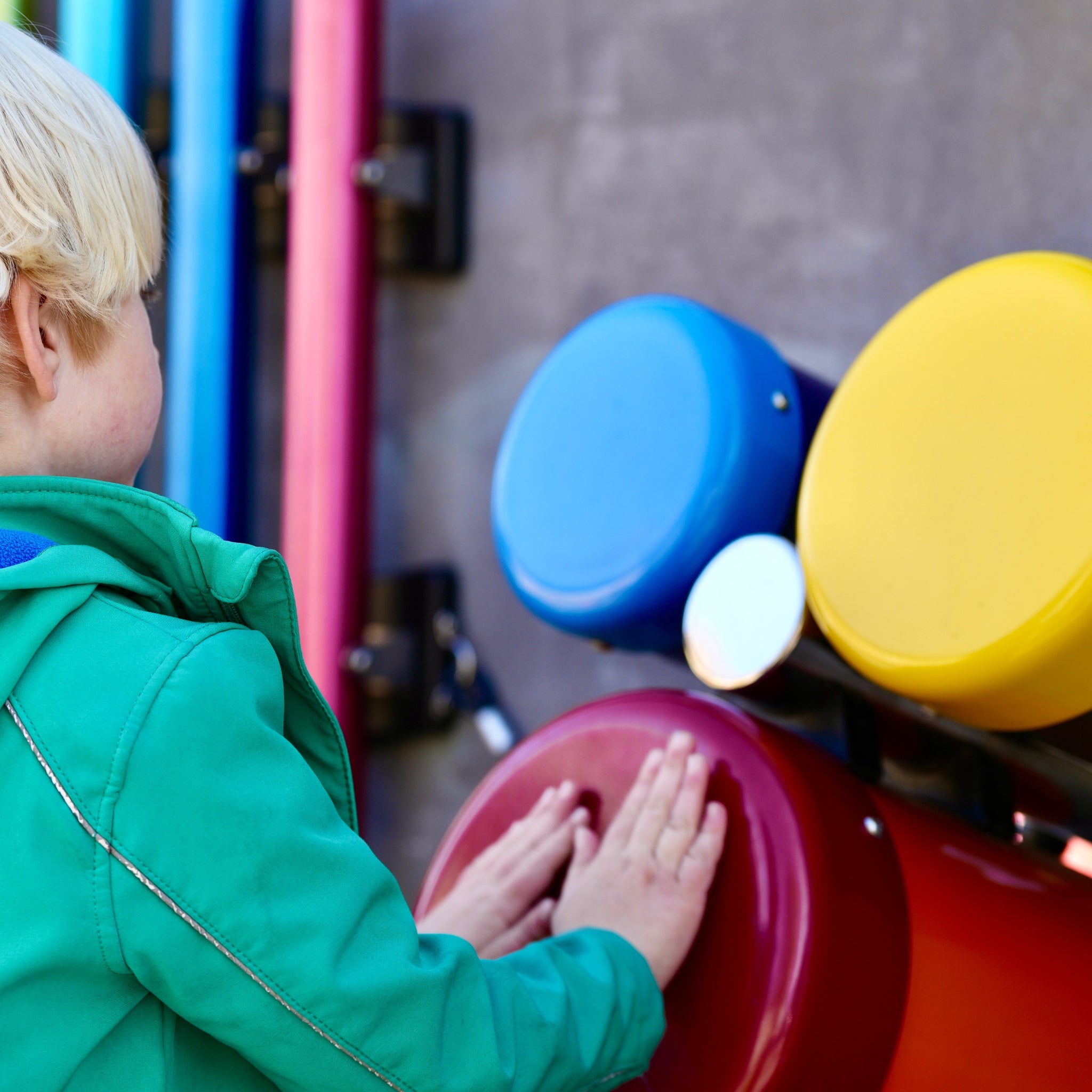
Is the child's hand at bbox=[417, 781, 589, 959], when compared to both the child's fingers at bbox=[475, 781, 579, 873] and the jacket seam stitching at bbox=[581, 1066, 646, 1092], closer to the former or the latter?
the child's fingers at bbox=[475, 781, 579, 873]

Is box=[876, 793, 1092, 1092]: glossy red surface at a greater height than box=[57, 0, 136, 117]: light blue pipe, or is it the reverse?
box=[57, 0, 136, 117]: light blue pipe

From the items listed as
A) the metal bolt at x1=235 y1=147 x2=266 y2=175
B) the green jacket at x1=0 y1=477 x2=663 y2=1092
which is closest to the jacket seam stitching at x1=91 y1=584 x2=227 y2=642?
the green jacket at x1=0 y1=477 x2=663 y2=1092

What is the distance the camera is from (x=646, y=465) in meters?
0.97

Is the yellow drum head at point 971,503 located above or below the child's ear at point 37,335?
below

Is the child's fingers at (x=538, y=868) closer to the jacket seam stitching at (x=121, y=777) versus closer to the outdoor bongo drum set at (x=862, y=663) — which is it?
the outdoor bongo drum set at (x=862, y=663)

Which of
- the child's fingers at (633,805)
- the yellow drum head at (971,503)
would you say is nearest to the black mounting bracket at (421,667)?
the child's fingers at (633,805)

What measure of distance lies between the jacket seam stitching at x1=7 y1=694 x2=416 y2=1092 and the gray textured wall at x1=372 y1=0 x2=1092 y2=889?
0.91m

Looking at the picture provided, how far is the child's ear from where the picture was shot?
610 mm

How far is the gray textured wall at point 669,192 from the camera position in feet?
3.75

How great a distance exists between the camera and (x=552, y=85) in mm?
1515

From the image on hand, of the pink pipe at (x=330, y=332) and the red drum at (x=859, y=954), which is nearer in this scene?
the red drum at (x=859, y=954)

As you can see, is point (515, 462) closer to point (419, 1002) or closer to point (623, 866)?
point (623, 866)

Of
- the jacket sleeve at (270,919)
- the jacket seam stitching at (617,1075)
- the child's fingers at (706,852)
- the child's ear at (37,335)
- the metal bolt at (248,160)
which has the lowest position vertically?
the jacket seam stitching at (617,1075)

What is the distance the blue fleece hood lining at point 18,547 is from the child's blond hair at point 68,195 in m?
0.10
